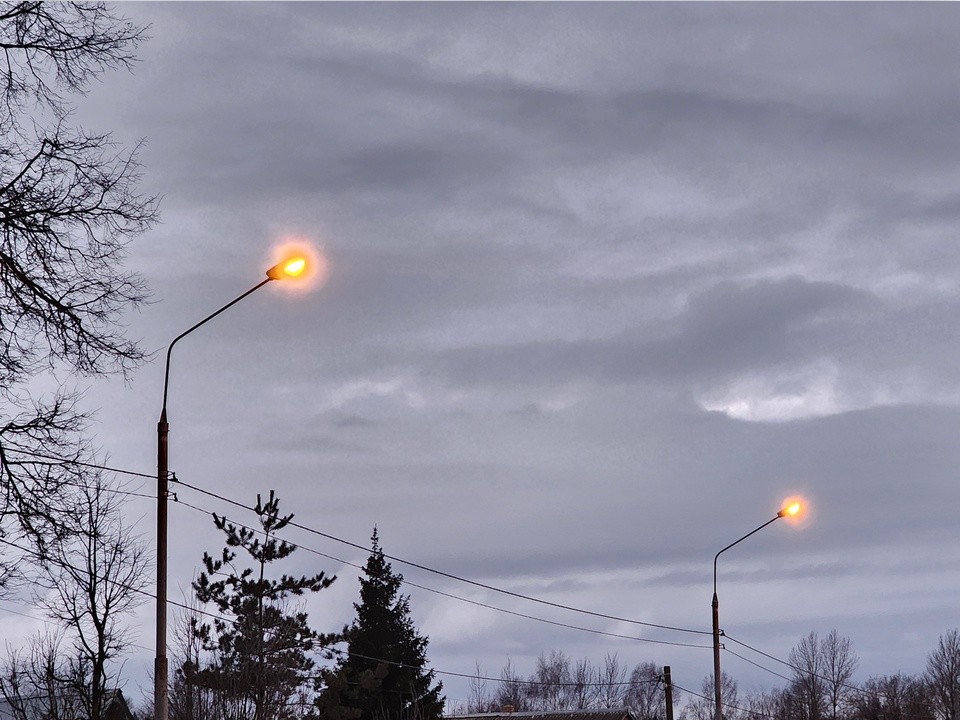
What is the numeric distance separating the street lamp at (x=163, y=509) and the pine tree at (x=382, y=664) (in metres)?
40.9

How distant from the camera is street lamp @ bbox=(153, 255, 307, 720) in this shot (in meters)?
16.8

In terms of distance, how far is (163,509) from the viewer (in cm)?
1786

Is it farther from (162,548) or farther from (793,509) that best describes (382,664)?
(162,548)

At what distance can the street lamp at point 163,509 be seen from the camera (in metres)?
16.8

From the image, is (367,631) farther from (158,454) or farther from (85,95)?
(85,95)

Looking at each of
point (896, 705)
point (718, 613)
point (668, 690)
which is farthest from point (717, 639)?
point (896, 705)

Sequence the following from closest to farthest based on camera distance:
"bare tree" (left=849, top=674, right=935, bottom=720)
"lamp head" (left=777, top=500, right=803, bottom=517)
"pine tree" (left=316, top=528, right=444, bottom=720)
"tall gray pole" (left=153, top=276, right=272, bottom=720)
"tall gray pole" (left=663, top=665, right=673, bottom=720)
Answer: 1. "tall gray pole" (left=153, top=276, right=272, bottom=720)
2. "lamp head" (left=777, top=500, right=803, bottom=517)
3. "tall gray pole" (left=663, top=665, right=673, bottom=720)
4. "pine tree" (left=316, top=528, right=444, bottom=720)
5. "bare tree" (left=849, top=674, right=935, bottom=720)

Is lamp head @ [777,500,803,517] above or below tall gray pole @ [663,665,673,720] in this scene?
above

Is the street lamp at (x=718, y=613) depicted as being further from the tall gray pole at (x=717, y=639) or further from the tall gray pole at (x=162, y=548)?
the tall gray pole at (x=162, y=548)

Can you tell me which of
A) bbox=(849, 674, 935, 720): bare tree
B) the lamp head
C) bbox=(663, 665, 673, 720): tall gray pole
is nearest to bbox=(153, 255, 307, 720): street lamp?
the lamp head

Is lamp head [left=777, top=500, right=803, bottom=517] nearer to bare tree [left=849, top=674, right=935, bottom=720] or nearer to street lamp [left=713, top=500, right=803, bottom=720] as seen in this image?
street lamp [left=713, top=500, right=803, bottom=720]

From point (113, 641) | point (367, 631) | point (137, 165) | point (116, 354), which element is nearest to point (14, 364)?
point (116, 354)

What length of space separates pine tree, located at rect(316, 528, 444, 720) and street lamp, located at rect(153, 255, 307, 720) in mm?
40873

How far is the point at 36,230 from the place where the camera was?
14125 mm
